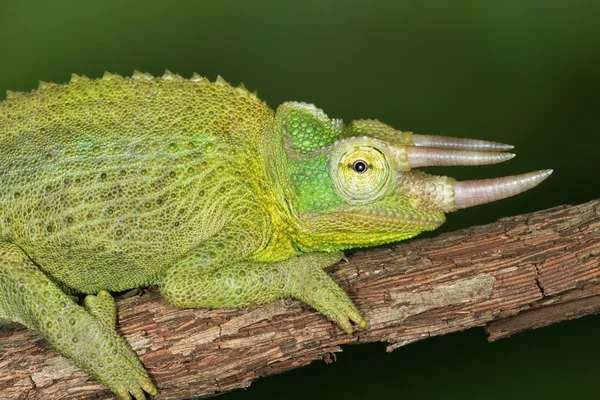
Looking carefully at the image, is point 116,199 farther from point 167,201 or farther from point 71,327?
point 71,327

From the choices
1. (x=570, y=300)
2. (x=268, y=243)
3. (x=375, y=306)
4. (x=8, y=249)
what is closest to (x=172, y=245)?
(x=268, y=243)

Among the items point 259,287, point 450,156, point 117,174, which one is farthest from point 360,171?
point 117,174

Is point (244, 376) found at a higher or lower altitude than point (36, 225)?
lower

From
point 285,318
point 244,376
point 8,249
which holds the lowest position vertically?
point 244,376

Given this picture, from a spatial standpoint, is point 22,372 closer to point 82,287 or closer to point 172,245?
point 82,287

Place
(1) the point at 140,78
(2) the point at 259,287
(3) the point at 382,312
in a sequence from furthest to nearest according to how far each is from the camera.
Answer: (1) the point at 140,78 < (3) the point at 382,312 < (2) the point at 259,287

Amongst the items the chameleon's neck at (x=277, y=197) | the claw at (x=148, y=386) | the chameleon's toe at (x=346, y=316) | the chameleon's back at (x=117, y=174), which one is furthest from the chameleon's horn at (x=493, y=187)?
the claw at (x=148, y=386)

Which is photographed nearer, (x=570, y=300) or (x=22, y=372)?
(x=22, y=372)
